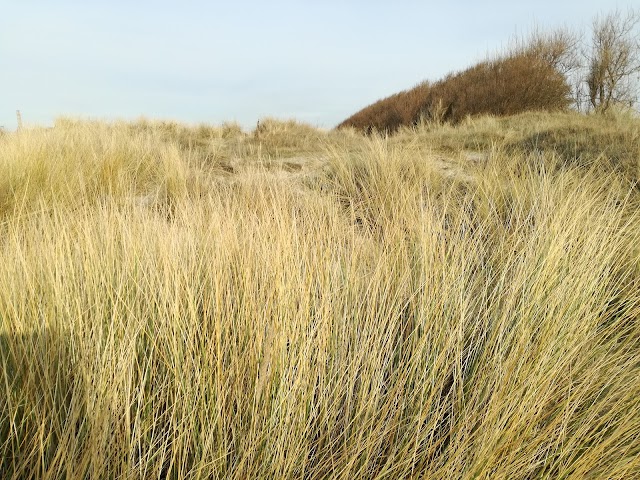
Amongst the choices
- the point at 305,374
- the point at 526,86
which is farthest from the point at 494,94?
the point at 305,374

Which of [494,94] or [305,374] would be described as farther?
[494,94]

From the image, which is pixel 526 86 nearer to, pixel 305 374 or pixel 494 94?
pixel 494 94

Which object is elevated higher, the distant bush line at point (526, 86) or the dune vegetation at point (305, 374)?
the distant bush line at point (526, 86)

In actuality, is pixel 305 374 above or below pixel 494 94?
below

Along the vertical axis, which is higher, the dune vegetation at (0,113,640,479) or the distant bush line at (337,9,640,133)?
the distant bush line at (337,9,640,133)

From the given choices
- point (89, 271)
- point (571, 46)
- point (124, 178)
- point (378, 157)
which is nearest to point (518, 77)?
point (571, 46)

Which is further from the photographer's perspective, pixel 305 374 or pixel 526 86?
pixel 526 86

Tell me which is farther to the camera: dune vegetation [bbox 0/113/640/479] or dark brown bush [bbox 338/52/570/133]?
dark brown bush [bbox 338/52/570/133]

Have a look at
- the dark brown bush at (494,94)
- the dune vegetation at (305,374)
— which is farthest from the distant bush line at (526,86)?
the dune vegetation at (305,374)

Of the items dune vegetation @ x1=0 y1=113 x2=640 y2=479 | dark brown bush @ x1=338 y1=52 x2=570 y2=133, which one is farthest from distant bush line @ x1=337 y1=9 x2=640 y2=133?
dune vegetation @ x1=0 y1=113 x2=640 y2=479

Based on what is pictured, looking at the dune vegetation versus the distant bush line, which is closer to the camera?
the dune vegetation

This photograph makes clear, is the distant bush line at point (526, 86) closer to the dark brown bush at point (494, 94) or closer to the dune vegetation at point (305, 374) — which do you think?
the dark brown bush at point (494, 94)

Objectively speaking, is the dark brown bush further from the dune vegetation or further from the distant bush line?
the dune vegetation

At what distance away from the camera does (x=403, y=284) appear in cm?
140
